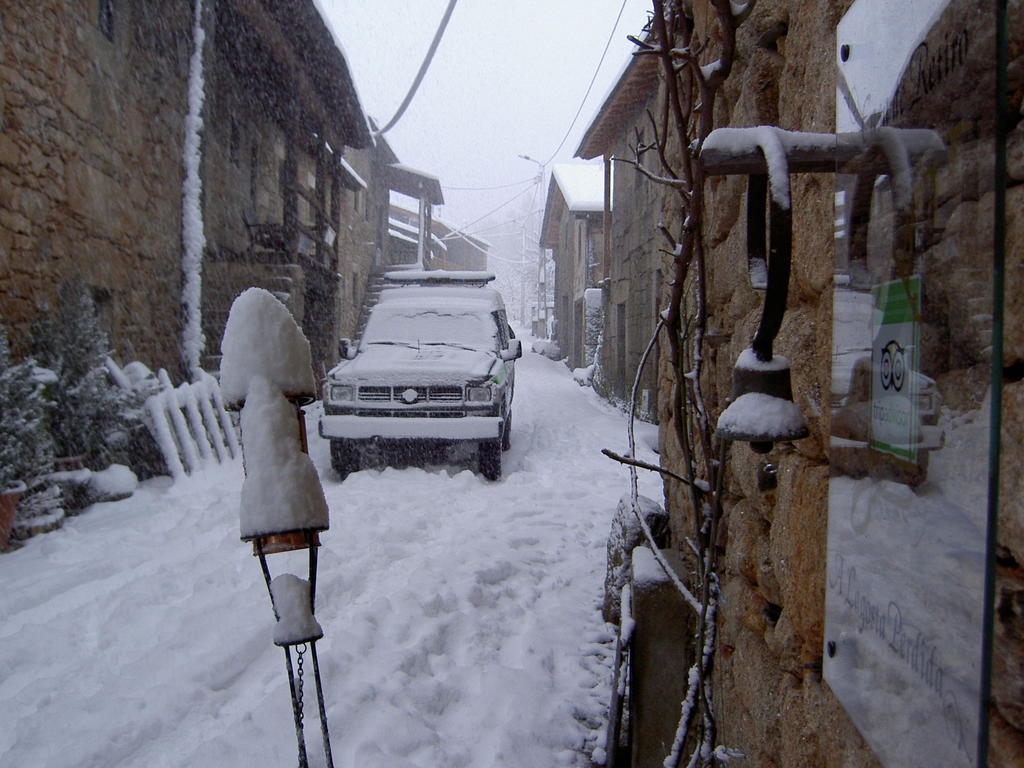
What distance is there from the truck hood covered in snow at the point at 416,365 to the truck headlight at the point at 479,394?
0.10 m

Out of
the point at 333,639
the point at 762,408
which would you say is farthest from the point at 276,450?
the point at 333,639

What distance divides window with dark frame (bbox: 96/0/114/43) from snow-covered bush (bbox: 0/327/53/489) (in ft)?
12.6

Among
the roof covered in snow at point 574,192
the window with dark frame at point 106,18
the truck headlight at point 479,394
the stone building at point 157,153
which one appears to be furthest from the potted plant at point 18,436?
the roof covered in snow at point 574,192

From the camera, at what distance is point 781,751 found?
137cm

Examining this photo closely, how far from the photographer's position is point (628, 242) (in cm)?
1170

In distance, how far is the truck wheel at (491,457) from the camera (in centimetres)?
613

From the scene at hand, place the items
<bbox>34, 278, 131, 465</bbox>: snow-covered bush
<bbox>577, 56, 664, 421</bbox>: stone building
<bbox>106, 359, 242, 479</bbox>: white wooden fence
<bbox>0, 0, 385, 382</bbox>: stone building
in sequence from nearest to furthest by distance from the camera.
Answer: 1. <bbox>34, 278, 131, 465</bbox>: snow-covered bush
2. <bbox>0, 0, 385, 382</bbox>: stone building
3. <bbox>106, 359, 242, 479</bbox>: white wooden fence
4. <bbox>577, 56, 664, 421</bbox>: stone building

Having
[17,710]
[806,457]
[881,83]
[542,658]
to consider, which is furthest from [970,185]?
[17,710]

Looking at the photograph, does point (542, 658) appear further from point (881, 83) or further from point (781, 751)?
point (881, 83)

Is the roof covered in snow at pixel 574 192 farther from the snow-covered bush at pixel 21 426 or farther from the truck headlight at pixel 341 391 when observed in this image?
the snow-covered bush at pixel 21 426

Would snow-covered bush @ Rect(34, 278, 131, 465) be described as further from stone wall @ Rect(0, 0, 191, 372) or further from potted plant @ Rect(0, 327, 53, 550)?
potted plant @ Rect(0, 327, 53, 550)

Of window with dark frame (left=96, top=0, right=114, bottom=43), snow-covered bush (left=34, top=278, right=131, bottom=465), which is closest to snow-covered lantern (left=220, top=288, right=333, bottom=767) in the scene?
snow-covered bush (left=34, top=278, right=131, bottom=465)

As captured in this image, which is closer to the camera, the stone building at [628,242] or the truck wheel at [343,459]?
the truck wheel at [343,459]

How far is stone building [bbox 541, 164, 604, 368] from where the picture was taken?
56.5ft
